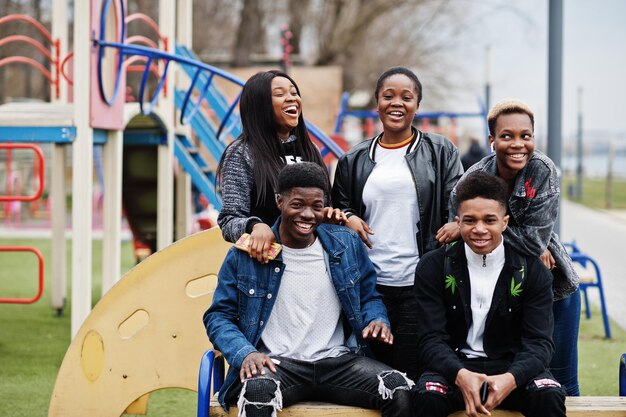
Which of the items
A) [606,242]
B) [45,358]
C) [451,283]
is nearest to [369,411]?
[451,283]

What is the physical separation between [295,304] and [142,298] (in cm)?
158

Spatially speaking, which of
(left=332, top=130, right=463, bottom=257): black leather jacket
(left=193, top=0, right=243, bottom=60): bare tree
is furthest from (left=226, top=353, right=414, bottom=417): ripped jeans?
(left=193, top=0, right=243, bottom=60): bare tree

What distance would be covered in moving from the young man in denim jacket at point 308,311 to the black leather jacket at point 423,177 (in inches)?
10.8

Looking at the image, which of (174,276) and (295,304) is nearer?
(295,304)

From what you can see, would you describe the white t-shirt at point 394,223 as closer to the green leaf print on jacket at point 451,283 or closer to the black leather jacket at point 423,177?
the black leather jacket at point 423,177

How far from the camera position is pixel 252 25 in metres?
25.2

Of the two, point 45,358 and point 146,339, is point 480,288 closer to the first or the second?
Result: point 146,339

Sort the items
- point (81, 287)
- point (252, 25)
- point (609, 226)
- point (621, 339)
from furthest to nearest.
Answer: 1. point (252, 25)
2. point (609, 226)
3. point (621, 339)
4. point (81, 287)

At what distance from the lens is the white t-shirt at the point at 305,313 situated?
385cm

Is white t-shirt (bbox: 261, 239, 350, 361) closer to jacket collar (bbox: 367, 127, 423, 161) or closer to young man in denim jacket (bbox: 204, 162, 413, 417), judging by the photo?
young man in denim jacket (bbox: 204, 162, 413, 417)

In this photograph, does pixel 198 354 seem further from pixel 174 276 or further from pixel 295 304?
pixel 295 304

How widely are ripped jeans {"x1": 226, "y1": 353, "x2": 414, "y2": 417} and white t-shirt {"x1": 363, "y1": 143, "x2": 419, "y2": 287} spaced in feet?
1.37

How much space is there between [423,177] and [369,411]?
0.99 meters

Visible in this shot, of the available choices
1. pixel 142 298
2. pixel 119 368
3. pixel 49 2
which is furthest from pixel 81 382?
pixel 49 2
